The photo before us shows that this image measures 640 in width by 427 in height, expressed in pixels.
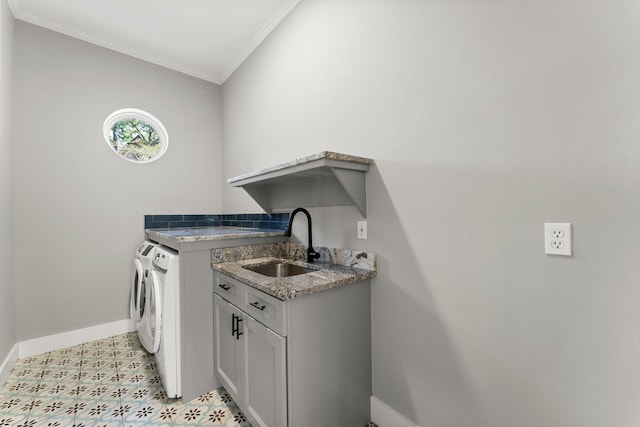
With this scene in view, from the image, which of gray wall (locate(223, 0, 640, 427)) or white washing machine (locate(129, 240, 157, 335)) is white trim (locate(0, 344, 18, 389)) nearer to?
white washing machine (locate(129, 240, 157, 335))

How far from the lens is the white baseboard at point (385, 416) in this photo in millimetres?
1431

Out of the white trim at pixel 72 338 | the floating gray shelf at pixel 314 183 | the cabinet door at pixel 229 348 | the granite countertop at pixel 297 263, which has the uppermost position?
the floating gray shelf at pixel 314 183

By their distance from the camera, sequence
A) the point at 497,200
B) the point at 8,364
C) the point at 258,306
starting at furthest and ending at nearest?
the point at 8,364 < the point at 258,306 < the point at 497,200

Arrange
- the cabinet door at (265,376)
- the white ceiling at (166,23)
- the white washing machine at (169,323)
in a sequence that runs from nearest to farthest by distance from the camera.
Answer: the cabinet door at (265,376) < the white washing machine at (169,323) < the white ceiling at (166,23)

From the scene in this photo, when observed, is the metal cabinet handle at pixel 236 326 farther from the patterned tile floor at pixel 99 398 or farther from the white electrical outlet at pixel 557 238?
the white electrical outlet at pixel 557 238

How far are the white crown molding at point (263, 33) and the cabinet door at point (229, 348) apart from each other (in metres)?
2.29

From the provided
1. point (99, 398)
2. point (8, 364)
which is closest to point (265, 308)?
point (99, 398)

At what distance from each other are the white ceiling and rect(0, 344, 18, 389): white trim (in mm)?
2758

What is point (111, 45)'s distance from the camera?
8.98 ft

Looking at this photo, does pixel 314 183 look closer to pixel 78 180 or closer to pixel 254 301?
pixel 254 301

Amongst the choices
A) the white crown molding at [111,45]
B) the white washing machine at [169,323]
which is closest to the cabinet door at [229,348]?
the white washing machine at [169,323]

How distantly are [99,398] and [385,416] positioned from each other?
5.94 ft

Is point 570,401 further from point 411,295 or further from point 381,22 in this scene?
point 381,22

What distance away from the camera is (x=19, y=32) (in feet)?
7.74
